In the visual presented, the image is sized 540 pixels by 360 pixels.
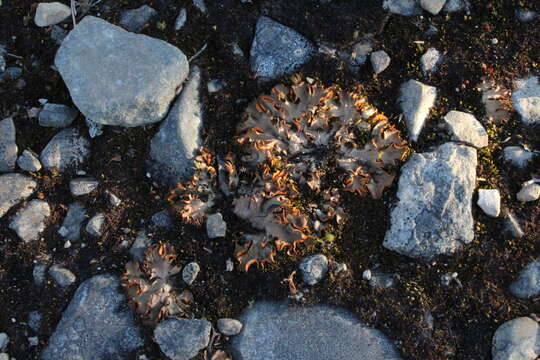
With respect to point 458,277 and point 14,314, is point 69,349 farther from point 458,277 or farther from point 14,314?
point 458,277

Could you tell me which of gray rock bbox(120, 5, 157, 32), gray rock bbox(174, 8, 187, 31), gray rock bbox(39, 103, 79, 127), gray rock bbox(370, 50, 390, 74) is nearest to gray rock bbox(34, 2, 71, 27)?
gray rock bbox(120, 5, 157, 32)

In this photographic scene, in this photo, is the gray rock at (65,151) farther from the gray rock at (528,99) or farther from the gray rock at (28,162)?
the gray rock at (528,99)

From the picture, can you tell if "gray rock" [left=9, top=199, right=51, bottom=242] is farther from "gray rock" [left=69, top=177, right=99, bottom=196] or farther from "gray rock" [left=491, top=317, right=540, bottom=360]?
"gray rock" [left=491, top=317, right=540, bottom=360]

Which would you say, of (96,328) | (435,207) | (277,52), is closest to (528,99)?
(435,207)

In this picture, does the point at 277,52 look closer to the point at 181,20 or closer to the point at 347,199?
the point at 181,20

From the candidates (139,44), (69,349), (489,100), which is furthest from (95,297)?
(489,100)
